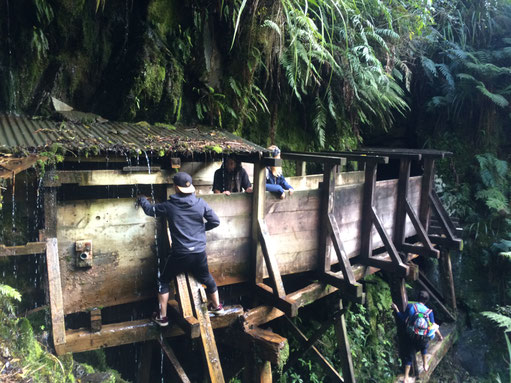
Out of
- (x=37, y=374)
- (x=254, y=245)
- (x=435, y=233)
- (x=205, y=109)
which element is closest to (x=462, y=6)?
(x=435, y=233)

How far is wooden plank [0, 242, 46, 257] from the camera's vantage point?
12.5ft

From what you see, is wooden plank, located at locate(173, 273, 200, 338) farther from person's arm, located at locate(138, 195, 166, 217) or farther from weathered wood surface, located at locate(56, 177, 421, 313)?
person's arm, located at locate(138, 195, 166, 217)

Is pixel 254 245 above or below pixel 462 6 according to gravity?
below

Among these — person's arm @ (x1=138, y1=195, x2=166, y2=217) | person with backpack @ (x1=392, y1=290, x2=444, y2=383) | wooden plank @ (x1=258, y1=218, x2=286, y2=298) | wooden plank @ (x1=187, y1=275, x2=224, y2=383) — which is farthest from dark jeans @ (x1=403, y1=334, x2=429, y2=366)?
person's arm @ (x1=138, y1=195, x2=166, y2=217)

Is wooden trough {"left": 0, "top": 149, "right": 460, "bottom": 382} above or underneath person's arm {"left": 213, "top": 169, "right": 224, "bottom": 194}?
underneath

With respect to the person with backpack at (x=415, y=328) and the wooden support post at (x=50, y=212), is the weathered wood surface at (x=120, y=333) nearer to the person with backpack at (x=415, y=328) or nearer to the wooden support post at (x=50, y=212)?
the wooden support post at (x=50, y=212)

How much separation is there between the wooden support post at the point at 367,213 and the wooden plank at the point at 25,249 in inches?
197

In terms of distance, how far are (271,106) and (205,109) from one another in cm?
252

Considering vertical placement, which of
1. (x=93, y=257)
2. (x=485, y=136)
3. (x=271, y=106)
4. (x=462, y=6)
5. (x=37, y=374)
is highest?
(x=462, y=6)

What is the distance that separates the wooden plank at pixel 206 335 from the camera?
416cm

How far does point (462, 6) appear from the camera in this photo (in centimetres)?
1169

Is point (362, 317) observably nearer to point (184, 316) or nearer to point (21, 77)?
point (184, 316)

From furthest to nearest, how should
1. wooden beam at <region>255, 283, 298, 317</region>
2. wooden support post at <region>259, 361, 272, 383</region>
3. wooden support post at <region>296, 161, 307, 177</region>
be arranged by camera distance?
wooden support post at <region>296, 161, 307, 177</region> < wooden beam at <region>255, 283, 298, 317</region> < wooden support post at <region>259, 361, 272, 383</region>

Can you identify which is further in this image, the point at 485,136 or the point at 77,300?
the point at 485,136
